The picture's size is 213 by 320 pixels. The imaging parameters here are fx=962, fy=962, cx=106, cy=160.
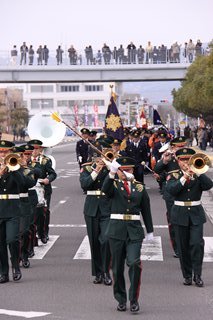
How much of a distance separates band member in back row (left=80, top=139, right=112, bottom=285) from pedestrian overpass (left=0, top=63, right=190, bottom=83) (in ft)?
186

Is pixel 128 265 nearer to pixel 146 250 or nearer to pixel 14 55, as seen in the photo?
pixel 146 250

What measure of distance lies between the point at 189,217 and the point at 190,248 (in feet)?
1.31

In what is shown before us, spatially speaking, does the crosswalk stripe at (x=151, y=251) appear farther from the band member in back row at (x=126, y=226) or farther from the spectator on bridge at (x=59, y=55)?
the spectator on bridge at (x=59, y=55)

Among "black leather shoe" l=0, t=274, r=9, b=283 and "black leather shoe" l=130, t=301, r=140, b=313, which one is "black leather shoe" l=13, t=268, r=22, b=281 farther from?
"black leather shoe" l=130, t=301, r=140, b=313

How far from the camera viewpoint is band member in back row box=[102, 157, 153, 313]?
34.9ft

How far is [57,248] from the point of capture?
1602 centimetres

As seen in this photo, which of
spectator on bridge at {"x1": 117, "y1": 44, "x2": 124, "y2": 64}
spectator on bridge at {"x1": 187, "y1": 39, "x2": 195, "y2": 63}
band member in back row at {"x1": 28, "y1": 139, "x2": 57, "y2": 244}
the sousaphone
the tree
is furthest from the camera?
spectator on bridge at {"x1": 187, "y1": 39, "x2": 195, "y2": 63}

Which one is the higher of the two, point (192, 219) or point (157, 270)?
point (192, 219)

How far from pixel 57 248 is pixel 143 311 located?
547 centimetres

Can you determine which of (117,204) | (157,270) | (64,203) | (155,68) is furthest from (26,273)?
(155,68)

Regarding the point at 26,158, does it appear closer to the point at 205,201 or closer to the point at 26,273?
the point at 26,273

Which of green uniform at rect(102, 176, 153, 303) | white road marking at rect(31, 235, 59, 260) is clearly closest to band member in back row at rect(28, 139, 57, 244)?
white road marking at rect(31, 235, 59, 260)

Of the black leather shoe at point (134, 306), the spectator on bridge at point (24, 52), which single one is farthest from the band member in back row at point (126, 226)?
the spectator on bridge at point (24, 52)

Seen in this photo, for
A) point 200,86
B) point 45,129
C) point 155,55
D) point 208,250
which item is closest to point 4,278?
point 208,250
